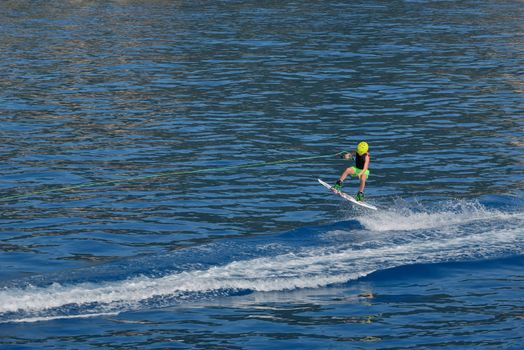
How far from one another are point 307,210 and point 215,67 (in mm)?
23153

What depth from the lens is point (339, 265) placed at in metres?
22.7

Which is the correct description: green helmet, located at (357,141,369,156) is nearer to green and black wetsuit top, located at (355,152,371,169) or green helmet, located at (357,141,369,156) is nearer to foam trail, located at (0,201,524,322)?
green and black wetsuit top, located at (355,152,371,169)

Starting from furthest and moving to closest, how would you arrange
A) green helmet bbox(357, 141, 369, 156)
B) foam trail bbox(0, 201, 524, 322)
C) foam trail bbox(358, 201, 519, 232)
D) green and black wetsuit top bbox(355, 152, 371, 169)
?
green and black wetsuit top bbox(355, 152, 371, 169)
green helmet bbox(357, 141, 369, 156)
foam trail bbox(358, 201, 519, 232)
foam trail bbox(0, 201, 524, 322)

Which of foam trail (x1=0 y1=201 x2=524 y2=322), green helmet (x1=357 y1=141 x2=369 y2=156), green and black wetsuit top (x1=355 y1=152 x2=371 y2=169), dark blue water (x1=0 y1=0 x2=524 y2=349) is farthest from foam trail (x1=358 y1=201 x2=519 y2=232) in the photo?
green helmet (x1=357 y1=141 x2=369 y2=156)

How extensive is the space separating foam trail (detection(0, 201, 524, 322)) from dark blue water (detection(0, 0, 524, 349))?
2.2 inches

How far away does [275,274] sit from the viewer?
22062mm

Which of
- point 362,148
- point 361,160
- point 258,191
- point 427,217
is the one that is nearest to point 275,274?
point 362,148

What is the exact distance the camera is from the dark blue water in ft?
66.1

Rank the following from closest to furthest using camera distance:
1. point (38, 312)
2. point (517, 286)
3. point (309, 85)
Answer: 1. point (38, 312)
2. point (517, 286)
3. point (309, 85)

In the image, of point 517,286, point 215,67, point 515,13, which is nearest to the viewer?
point 517,286

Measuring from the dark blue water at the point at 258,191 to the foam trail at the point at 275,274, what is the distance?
6cm

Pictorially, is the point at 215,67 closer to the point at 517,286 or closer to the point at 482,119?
the point at 482,119

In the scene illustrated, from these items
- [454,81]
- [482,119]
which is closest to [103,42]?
[454,81]

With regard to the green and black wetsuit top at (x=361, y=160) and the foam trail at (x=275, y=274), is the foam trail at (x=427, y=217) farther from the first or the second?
the green and black wetsuit top at (x=361, y=160)
